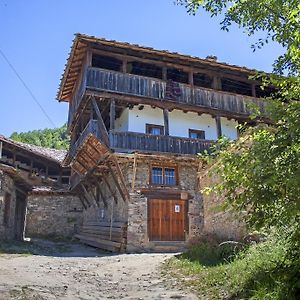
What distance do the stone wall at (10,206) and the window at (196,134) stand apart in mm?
7860

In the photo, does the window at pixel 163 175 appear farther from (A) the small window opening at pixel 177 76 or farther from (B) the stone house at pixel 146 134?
(A) the small window opening at pixel 177 76

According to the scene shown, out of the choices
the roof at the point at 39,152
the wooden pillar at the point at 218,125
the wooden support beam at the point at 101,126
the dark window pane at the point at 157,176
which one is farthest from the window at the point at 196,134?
the roof at the point at 39,152

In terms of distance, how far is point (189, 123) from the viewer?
17.1 m

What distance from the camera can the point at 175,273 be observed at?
8734 millimetres

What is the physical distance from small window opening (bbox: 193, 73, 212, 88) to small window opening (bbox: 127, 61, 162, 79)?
184 centimetres

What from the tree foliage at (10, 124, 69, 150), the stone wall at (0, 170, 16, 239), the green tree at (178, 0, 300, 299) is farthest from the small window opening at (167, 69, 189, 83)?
the tree foliage at (10, 124, 69, 150)

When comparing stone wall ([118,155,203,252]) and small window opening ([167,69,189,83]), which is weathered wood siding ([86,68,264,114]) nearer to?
small window opening ([167,69,189,83])

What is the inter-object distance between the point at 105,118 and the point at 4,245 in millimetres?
7108

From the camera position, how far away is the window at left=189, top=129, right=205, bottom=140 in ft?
55.7

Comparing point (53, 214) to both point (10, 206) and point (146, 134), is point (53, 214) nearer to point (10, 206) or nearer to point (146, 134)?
point (10, 206)

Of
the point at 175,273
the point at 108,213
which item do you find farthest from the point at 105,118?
the point at 175,273

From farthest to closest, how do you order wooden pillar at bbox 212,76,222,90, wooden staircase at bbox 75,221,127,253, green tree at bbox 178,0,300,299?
wooden pillar at bbox 212,76,222,90 < wooden staircase at bbox 75,221,127,253 < green tree at bbox 178,0,300,299

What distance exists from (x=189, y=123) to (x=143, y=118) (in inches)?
85.9

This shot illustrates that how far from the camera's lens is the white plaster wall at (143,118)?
1598cm
